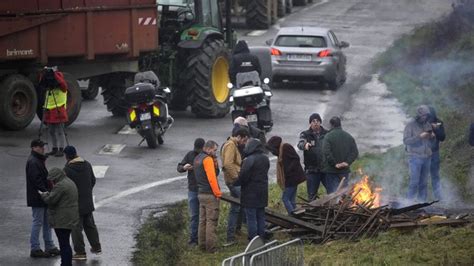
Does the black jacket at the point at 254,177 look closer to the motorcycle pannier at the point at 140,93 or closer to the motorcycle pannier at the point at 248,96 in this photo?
the motorcycle pannier at the point at 248,96

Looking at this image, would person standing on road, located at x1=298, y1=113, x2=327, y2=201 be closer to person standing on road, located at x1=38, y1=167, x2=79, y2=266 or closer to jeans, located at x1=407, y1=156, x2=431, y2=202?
jeans, located at x1=407, y1=156, x2=431, y2=202

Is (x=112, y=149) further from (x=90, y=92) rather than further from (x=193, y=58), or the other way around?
(x=90, y=92)

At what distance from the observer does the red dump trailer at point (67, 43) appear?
2265cm

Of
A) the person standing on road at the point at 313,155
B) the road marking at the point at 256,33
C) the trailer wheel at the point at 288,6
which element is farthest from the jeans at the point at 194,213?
the trailer wheel at the point at 288,6

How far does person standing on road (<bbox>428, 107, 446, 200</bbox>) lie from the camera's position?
1827 cm

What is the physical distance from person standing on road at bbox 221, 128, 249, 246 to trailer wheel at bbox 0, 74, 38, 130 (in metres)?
7.55

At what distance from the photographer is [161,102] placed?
75.2ft

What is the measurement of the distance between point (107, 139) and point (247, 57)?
297 centimetres

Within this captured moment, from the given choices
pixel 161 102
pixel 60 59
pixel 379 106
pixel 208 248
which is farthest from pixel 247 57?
pixel 208 248

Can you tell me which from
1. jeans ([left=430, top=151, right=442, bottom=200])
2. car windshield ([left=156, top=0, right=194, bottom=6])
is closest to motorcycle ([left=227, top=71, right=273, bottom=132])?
car windshield ([left=156, top=0, right=194, bottom=6])

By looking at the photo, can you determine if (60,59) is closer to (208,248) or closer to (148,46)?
(148,46)

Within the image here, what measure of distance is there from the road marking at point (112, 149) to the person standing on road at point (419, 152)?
5.90 meters

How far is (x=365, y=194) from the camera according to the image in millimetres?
16703

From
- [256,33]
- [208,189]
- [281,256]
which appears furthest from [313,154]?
[256,33]
